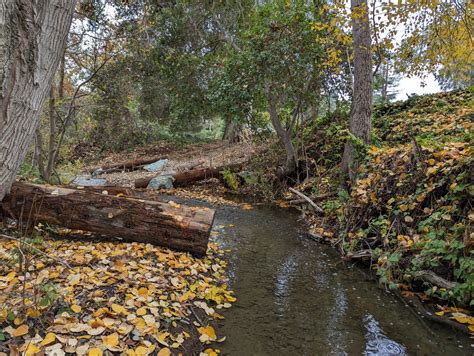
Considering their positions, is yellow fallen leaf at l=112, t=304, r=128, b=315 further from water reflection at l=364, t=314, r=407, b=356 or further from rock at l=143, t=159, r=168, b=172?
rock at l=143, t=159, r=168, b=172

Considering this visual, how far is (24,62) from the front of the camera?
2.46 metres

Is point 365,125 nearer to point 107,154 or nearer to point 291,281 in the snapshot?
point 291,281

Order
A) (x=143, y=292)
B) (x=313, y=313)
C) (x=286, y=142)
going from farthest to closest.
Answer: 1. (x=286, y=142)
2. (x=313, y=313)
3. (x=143, y=292)

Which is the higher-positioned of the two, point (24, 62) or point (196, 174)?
point (24, 62)

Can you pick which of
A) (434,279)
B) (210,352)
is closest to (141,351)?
(210,352)

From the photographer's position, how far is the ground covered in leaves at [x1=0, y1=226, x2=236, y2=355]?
220cm

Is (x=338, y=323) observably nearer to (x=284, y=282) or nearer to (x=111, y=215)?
(x=284, y=282)

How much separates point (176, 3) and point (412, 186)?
11.1 meters

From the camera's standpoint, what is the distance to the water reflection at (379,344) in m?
2.81

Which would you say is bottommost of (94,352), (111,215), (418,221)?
(94,352)

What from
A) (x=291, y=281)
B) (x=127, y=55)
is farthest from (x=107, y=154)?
(x=291, y=281)

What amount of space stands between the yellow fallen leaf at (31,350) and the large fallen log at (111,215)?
78.1 inches

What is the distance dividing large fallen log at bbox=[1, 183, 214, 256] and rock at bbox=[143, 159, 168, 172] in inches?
336

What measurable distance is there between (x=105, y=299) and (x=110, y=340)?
56cm
